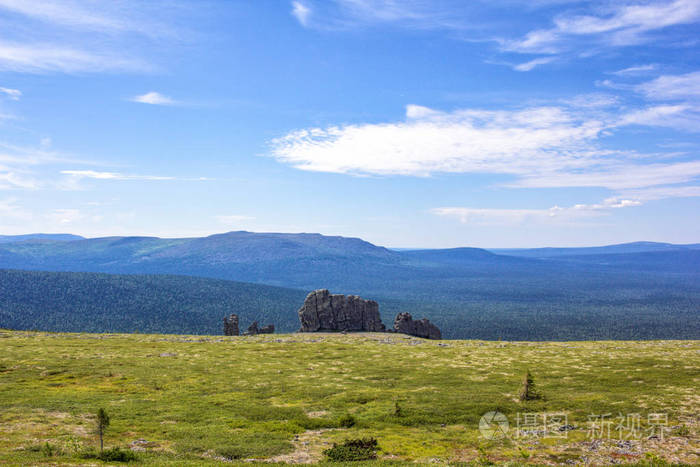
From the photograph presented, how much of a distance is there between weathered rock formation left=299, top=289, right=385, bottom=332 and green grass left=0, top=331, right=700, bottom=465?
43553 millimetres

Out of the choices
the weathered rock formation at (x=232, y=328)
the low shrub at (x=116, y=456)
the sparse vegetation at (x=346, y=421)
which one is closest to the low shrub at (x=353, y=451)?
the sparse vegetation at (x=346, y=421)

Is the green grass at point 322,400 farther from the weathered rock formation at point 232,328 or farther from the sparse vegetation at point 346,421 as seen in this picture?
the weathered rock formation at point 232,328

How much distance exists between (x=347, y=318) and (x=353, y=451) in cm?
8217

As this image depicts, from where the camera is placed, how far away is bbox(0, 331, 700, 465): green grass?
22969mm

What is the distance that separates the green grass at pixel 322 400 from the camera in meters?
23.0

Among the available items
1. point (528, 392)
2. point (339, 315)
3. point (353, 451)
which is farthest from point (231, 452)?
point (339, 315)

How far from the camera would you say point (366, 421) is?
96.1 ft

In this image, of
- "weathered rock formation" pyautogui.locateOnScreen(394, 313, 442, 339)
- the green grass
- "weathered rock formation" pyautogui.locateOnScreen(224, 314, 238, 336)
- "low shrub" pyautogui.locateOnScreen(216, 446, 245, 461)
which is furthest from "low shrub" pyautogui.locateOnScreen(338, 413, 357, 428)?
"weathered rock formation" pyautogui.locateOnScreen(224, 314, 238, 336)

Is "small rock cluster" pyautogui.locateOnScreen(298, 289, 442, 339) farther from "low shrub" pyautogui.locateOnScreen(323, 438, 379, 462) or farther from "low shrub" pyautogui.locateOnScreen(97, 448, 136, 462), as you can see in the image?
"low shrub" pyautogui.locateOnScreen(97, 448, 136, 462)

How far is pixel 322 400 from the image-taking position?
1387 inches

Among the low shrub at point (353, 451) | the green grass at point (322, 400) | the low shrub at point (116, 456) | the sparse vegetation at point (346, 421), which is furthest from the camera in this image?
the sparse vegetation at point (346, 421)

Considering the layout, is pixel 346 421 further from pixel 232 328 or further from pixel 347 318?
pixel 232 328

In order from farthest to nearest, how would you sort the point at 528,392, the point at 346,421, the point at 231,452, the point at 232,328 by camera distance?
1. the point at 232,328
2. the point at 528,392
3. the point at 346,421
4. the point at 231,452

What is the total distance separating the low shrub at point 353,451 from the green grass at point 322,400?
0.74m
